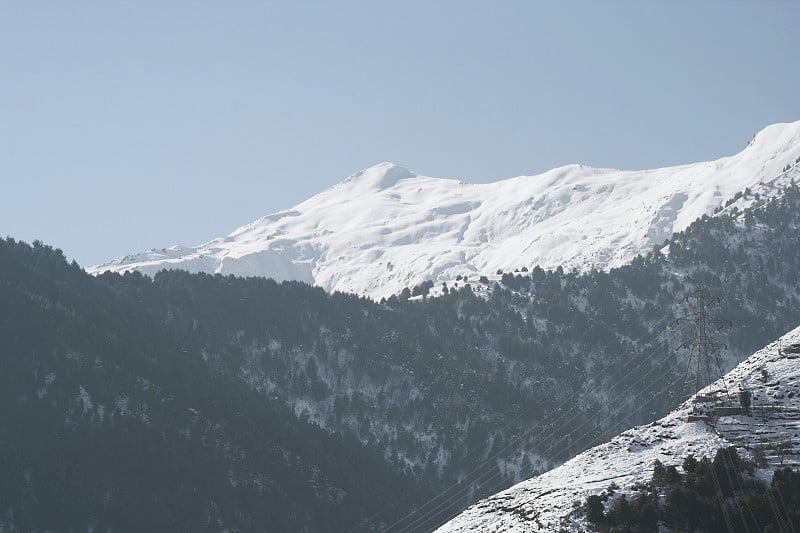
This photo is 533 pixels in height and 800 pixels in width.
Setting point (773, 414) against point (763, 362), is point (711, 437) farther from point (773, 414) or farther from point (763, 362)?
point (763, 362)

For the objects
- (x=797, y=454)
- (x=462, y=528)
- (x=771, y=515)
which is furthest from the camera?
(x=462, y=528)

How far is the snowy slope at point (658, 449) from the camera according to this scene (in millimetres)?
135625

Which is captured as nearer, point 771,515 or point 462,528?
point 771,515

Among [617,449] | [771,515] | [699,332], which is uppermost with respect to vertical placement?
[699,332]

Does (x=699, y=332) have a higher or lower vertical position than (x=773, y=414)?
higher

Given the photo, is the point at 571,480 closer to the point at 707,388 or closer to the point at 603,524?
the point at 603,524

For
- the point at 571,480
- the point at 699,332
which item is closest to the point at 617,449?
the point at 571,480

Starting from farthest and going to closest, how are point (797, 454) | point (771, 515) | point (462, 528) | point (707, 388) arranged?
point (707, 388) < point (462, 528) < point (797, 454) < point (771, 515)

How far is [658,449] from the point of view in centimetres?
14250

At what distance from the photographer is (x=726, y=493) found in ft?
420

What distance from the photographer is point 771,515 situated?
12375 cm

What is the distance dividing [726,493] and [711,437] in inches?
551

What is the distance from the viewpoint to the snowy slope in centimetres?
13562

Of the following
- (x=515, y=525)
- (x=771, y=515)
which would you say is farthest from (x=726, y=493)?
(x=515, y=525)
